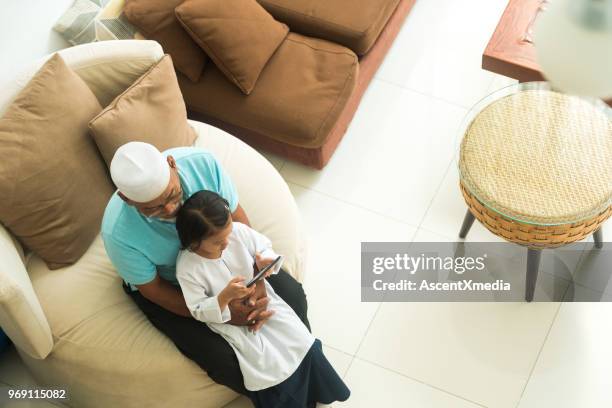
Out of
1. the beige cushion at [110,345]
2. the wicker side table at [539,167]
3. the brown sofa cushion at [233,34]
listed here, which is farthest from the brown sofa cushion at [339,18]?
the beige cushion at [110,345]

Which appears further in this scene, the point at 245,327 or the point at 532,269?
the point at 532,269

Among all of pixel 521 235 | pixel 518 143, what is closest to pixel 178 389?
pixel 521 235

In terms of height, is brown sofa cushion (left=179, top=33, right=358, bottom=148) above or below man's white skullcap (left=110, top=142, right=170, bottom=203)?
below

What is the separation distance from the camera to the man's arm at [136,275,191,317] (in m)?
2.44

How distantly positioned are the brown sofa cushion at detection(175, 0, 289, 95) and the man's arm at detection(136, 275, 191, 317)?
39.2 inches

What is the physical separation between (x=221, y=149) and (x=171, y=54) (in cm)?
48

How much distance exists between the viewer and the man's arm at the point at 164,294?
96.0 inches

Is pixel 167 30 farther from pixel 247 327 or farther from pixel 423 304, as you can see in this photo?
pixel 423 304

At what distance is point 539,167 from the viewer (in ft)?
8.54

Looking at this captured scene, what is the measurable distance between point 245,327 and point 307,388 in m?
0.29

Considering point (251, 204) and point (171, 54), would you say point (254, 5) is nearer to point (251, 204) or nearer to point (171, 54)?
point (171, 54)

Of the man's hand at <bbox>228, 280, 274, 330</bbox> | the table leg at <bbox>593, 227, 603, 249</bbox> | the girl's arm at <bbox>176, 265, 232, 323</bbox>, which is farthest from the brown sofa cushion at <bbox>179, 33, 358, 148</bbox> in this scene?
the table leg at <bbox>593, 227, 603, 249</bbox>

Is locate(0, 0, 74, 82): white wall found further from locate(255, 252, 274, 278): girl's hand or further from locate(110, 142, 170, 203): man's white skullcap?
locate(255, 252, 274, 278): girl's hand
